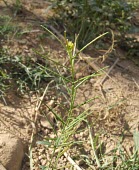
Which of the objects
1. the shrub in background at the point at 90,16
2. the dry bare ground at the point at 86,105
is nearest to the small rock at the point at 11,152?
the dry bare ground at the point at 86,105

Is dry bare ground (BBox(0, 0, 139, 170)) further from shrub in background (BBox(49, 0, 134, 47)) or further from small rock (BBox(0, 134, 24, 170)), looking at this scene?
shrub in background (BBox(49, 0, 134, 47))

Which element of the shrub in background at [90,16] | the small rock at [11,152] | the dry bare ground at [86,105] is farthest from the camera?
the shrub in background at [90,16]

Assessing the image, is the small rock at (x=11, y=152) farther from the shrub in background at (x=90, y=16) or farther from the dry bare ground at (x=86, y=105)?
the shrub in background at (x=90, y=16)

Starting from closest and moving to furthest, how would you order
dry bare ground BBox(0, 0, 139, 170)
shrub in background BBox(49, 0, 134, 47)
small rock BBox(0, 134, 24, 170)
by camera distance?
1. small rock BBox(0, 134, 24, 170)
2. dry bare ground BBox(0, 0, 139, 170)
3. shrub in background BBox(49, 0, 134, 47)

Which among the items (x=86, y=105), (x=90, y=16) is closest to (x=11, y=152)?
(x=86, y=105)

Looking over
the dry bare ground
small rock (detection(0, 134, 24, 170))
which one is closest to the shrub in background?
the dry bare ground

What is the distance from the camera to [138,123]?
224cm

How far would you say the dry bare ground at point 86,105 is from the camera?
77.3 inches

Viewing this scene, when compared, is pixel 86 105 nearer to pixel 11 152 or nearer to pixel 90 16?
pixel 11 152

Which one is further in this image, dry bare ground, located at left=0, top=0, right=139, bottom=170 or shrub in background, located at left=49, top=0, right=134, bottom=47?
shrub in background, located at left=49, top=0, right=134, bottom=47

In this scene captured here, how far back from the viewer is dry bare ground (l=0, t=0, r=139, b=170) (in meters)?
1.96

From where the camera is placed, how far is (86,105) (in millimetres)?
2254

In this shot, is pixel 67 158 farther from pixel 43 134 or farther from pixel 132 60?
pixel 132 60

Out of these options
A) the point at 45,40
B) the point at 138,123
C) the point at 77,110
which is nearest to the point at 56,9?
the point at 45,40
